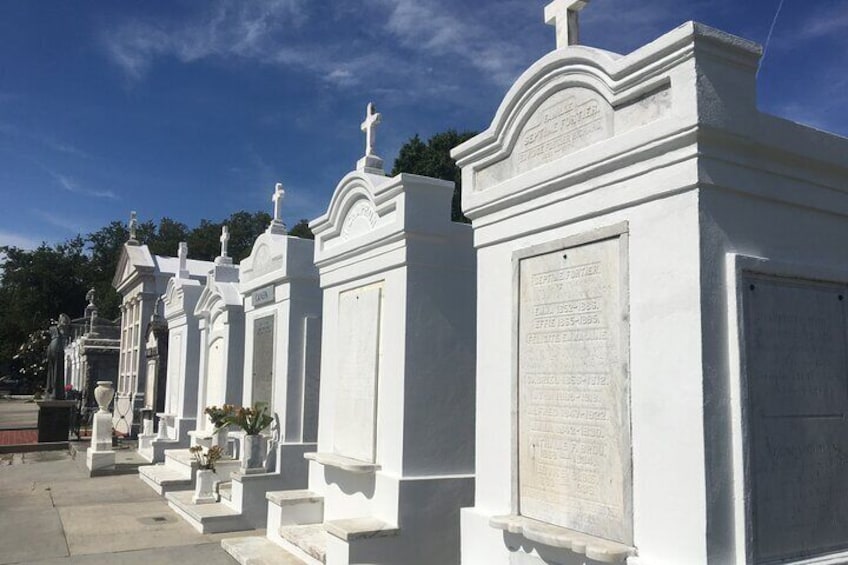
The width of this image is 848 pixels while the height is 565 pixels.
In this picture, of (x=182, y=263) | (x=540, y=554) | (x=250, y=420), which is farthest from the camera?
(x=182, y=263)

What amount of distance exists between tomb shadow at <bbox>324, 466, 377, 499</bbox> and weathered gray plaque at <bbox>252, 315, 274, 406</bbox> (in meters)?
2.30

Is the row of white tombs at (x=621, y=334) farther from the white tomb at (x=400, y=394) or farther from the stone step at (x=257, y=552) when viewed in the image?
the stone step at (x=257, y=552)

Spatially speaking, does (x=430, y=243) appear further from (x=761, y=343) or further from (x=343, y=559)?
(x=761, y=343)

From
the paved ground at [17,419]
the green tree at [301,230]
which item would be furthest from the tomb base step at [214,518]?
the green tree at [301,230]

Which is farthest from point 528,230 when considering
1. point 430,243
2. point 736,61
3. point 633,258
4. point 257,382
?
point 257,382

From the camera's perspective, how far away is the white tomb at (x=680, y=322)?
11.2 ft

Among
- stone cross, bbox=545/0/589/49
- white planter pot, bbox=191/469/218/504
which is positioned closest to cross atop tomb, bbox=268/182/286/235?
white planter pot, bbox=191/469/218/504

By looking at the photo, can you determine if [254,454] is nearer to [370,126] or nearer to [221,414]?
[221,414]

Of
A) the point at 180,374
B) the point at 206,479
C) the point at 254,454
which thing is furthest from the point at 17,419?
the point at 254,454

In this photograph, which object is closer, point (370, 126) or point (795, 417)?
point (795, 417)

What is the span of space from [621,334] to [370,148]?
4.58 meters

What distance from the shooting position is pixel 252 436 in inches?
350

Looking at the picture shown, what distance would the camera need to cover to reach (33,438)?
19547 mm

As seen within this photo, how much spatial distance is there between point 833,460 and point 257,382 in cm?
776
